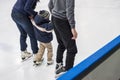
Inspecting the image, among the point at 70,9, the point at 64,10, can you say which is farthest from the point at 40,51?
the point at 70,9

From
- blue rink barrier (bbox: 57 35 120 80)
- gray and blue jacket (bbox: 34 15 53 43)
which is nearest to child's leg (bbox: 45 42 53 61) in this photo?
gray and blue jacket (bbox: 34 15 53 43)

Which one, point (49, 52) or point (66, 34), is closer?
point (66, 34)

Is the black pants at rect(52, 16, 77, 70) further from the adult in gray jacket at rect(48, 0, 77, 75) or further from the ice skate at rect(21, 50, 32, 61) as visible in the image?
the ice skate at rect(21, 50, 32, 61)

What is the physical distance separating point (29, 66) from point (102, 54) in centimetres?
197

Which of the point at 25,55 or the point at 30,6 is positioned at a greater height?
the point at 30,6

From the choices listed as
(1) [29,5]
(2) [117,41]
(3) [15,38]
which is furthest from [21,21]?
(2) [117,41]

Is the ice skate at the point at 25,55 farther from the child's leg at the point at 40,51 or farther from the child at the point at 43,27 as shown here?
the child at the point at 43,27

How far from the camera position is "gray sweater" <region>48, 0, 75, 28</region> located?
224 centimetres

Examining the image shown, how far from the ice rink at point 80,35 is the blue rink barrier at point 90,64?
155cm

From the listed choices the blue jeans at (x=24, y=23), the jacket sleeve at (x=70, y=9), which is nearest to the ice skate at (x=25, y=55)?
the blue jeans at (x=24, y=23)

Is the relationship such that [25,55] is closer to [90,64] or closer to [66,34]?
[66,34]

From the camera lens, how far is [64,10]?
235 cm

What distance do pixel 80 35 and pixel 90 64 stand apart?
272cm

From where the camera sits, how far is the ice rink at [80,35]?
3.02 m
